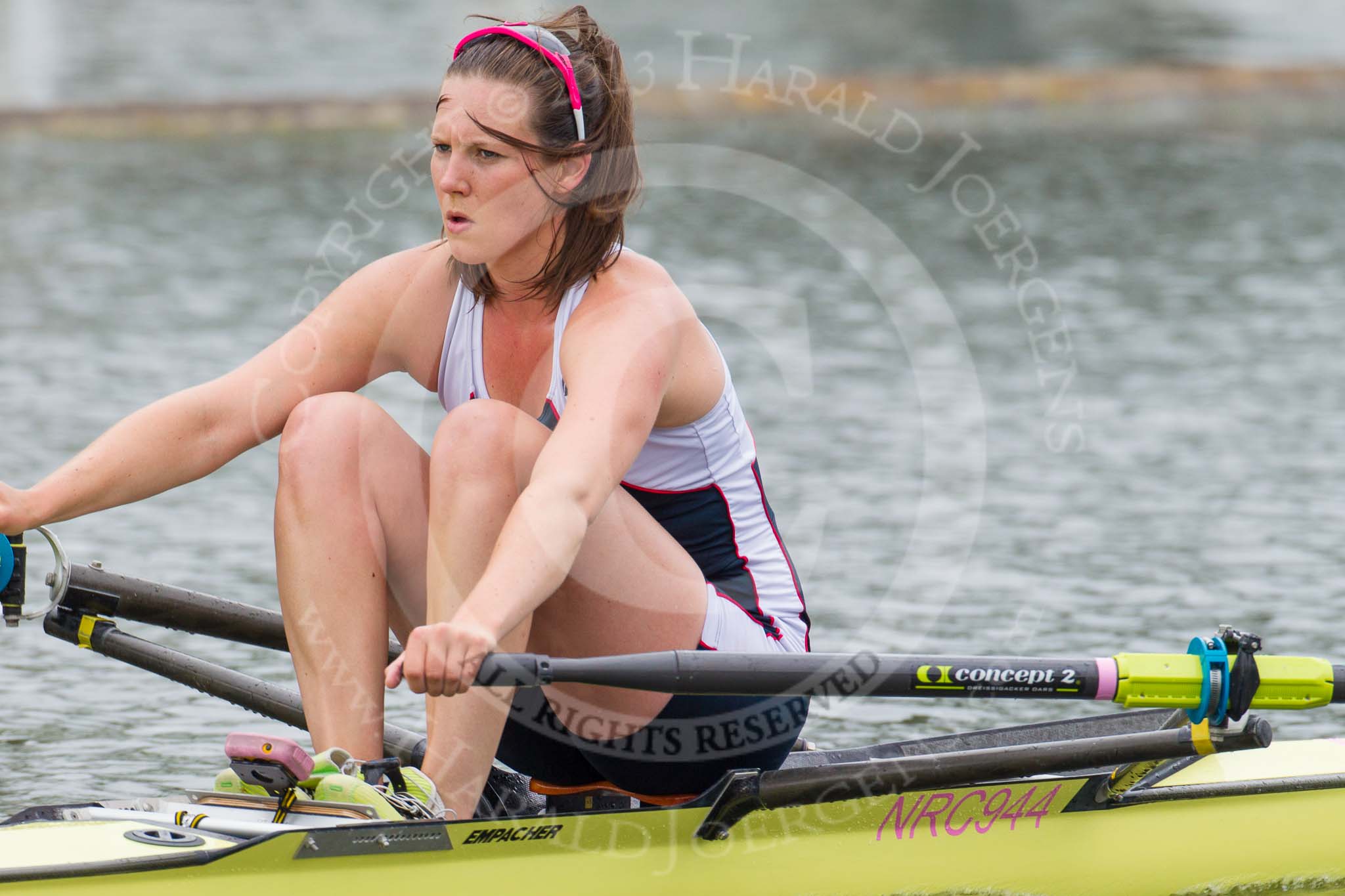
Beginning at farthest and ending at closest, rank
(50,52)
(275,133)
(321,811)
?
1. (50,52)
2. (275,133)
3. (321,811)

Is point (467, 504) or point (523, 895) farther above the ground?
point (467, 504)

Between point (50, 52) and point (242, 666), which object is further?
point (50, 52)

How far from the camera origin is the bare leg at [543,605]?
271 centimetres

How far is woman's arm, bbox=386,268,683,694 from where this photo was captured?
8.07 feet

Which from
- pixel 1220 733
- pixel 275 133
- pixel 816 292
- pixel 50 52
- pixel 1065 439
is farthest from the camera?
pixel 50 52

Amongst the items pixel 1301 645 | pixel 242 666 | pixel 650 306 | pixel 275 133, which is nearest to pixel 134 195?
pixel 275 133

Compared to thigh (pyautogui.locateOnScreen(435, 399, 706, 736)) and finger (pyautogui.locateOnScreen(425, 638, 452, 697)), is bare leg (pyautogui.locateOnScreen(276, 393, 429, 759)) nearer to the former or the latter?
thigh (pyautogui.locateOnScreen(435, 399, 706, 736))

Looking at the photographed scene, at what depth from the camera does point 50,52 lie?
1894 centimetres

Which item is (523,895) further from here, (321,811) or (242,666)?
(242,666)

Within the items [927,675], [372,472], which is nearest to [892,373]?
[927,675]

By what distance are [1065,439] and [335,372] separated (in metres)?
4.46

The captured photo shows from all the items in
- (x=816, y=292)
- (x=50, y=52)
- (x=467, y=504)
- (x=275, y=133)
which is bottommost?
(x=467, y=504)

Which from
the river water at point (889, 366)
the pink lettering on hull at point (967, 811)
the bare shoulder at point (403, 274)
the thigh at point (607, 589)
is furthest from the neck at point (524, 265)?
the river water at point (889, 366)

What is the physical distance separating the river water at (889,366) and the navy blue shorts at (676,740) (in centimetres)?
120
